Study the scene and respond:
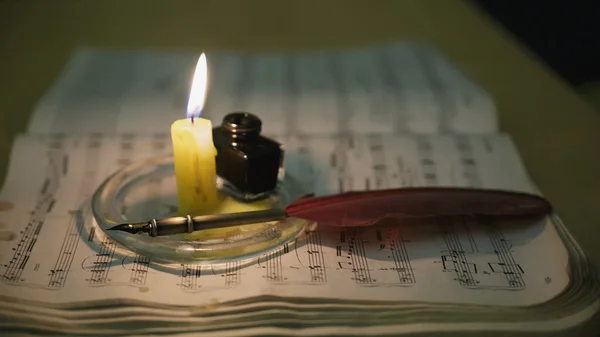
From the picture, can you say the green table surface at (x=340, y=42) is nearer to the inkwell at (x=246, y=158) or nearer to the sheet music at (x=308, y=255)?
the sheet music at (x=308, y=255)

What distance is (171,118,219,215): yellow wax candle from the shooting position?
20.3 inches

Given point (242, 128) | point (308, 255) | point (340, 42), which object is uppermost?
point (340, 42)

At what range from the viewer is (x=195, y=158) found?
0.52 metres

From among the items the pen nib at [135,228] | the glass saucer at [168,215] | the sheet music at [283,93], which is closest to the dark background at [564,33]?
the sheet music at [283,93]

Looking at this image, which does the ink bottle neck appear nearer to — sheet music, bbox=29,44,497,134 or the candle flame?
the candle flame

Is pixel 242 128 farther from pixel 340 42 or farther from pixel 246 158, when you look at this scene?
pixel 340 42

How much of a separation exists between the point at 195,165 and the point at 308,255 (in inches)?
5.0

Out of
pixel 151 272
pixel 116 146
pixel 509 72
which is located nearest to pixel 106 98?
pixel 116 146

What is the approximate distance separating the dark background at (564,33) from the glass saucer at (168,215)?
53 centimetres

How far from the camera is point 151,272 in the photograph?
1.59 ft

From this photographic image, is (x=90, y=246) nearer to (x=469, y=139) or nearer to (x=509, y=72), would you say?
(x=469, y=139)

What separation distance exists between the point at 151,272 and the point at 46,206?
0.17 meters

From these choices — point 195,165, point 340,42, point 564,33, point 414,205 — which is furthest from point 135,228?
point 564,33

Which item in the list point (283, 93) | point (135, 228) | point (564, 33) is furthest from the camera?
point (564, 33)
